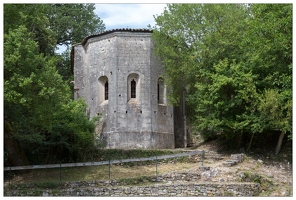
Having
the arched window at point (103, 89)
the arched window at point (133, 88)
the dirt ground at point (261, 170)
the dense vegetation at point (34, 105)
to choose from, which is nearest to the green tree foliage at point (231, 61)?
the dirt ground at point (261, 170)

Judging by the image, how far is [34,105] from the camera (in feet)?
60.8

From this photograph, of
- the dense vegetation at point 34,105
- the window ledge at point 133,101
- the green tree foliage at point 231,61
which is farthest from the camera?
the window ledge at point 133,101

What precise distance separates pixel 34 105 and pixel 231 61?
11.7m

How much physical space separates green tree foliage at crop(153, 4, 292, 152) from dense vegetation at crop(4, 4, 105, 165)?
6.37 meters

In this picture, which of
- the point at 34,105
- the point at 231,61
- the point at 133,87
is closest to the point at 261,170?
the point at 231,61

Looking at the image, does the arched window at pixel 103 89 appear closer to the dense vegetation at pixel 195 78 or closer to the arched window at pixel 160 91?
the arched window at pixel 160 91

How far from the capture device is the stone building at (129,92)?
26.6 m

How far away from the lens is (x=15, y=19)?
19.0 meters

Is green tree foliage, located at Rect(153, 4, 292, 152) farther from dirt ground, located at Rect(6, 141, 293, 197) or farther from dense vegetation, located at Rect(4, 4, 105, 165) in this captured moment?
dense vegetation, located at Rect(4, 4, 105, 165)

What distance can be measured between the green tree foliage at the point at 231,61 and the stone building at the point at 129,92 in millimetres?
987

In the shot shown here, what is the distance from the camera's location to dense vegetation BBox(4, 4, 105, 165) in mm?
17688

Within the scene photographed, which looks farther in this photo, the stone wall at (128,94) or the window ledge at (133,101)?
the window ledge at (133,101)

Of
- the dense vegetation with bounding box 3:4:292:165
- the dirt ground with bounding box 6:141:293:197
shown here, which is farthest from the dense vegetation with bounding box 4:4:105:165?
the dirt ground with bounding box 6:141:293:197

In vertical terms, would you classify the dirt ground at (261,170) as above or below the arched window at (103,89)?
below
